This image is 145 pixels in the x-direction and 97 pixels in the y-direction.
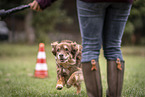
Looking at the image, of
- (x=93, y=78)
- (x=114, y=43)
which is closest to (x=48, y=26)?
(x=114, y=43)

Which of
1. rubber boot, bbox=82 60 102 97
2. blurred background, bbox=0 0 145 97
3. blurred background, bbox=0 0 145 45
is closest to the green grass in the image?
blurred background, bbox=0 0 145 97

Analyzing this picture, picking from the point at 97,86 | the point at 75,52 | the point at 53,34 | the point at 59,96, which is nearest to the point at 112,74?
the point at 97,86

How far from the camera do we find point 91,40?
82.4 inches

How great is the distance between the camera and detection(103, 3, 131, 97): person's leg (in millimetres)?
2094

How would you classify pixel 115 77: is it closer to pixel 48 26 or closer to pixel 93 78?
pixel 93 78

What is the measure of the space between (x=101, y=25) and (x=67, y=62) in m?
1.13

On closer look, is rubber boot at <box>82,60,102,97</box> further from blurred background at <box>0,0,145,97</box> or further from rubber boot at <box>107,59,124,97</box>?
Answer: blurred background at <box>0,0,145,97</box>

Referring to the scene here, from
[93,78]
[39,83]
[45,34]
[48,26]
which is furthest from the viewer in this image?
[45,34]

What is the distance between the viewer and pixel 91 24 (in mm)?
2055

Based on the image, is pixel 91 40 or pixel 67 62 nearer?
pixel 91 40

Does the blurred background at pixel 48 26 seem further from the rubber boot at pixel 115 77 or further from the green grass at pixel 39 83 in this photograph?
the rubber boot at pixel 115 77

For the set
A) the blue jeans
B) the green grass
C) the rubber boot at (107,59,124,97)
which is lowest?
the green grass

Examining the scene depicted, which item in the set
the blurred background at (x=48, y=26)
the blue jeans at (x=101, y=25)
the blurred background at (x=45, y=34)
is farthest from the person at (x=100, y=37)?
the blurred background at (x=48, y=26)

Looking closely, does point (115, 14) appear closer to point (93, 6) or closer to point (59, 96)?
point (93, 6)
